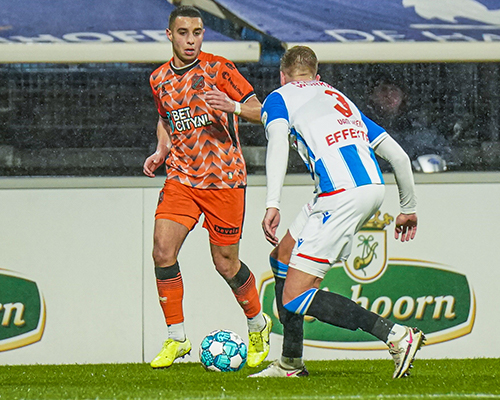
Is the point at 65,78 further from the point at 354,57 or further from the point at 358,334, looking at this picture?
the point at 358,334

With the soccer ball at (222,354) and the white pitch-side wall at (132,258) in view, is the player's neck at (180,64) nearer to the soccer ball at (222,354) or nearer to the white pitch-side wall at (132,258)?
the white pitch-side wall at (132,258)

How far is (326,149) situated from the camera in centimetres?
425

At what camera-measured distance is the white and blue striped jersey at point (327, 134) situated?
4.23 m

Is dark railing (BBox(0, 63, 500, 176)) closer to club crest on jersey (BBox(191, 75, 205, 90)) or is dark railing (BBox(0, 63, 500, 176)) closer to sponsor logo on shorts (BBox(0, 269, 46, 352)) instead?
sponsor logo on shorts (BBox(0, 269, 46, 352))

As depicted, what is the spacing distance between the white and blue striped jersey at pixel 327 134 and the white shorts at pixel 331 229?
0.06 metres

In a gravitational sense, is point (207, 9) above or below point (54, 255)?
above

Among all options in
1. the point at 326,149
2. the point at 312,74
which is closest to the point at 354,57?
the point at 312,74

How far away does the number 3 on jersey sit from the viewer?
4.36 meters

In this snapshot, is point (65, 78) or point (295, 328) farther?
point (65, 78)

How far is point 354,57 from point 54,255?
8.54 ft

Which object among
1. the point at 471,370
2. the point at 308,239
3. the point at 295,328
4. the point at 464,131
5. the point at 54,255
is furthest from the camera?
the point at 464,131

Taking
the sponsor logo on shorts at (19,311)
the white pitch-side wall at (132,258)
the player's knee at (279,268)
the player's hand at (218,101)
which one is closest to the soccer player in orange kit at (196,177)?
the player's hand at (218,101)

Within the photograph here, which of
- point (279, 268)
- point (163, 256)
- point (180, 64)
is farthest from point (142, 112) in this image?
point (279, 268)

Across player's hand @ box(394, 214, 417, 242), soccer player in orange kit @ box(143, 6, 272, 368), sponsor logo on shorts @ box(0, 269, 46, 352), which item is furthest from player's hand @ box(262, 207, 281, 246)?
sponsor logo on shorts @ box(0, 269, 46, 352)
